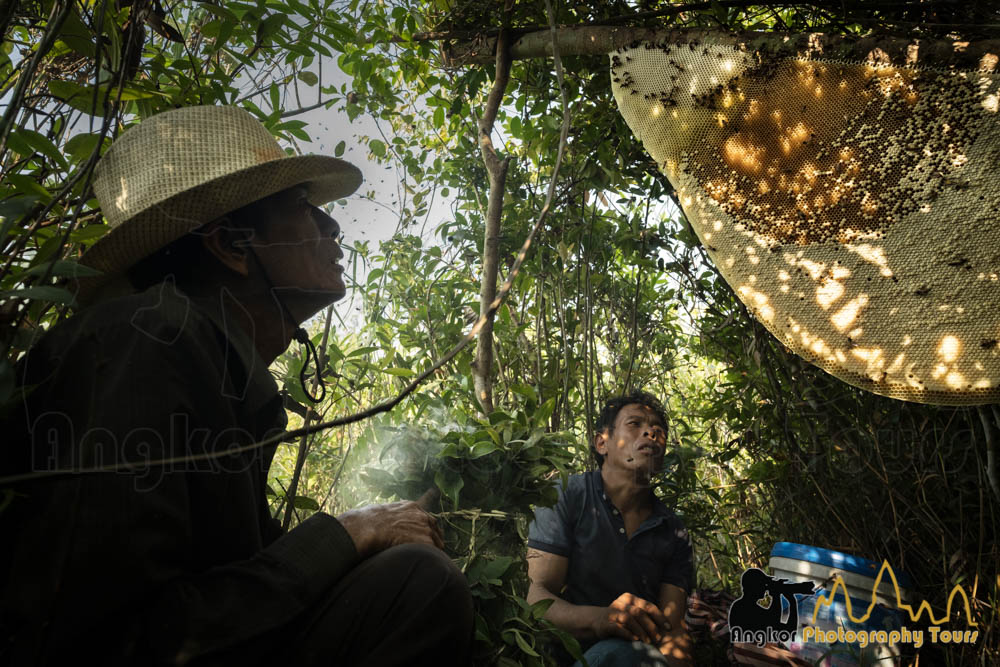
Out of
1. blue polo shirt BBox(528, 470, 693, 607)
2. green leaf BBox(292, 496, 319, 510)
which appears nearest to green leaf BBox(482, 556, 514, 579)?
green leaf BBox(292, 496, 319, 510)

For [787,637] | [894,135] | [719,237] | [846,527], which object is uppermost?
[894,135]

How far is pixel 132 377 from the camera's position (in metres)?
1.02

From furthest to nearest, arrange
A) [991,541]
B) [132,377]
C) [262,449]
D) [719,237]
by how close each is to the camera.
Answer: [991,541] < [719,237] < [262,449] < [132,377]

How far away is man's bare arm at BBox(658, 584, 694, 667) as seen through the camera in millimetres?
2524

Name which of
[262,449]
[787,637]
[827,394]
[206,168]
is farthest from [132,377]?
[827,394]

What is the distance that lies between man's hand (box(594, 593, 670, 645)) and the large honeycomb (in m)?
1.27

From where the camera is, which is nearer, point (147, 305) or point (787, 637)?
point (147, 305)

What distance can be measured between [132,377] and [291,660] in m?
0.55

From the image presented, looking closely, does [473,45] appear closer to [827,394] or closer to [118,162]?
[118,162]

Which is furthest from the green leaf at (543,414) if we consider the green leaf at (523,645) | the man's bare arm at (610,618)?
the man's bare arm at (610,618)

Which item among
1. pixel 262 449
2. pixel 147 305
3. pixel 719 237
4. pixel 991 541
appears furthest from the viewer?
pixel 991 541

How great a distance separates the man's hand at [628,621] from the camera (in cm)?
244

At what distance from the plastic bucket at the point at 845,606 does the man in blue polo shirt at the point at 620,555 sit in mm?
555

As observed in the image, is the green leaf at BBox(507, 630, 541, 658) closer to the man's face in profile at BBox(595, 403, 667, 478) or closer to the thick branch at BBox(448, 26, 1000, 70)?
the man's face in profile at BBox(595, 403, 667, 478)
